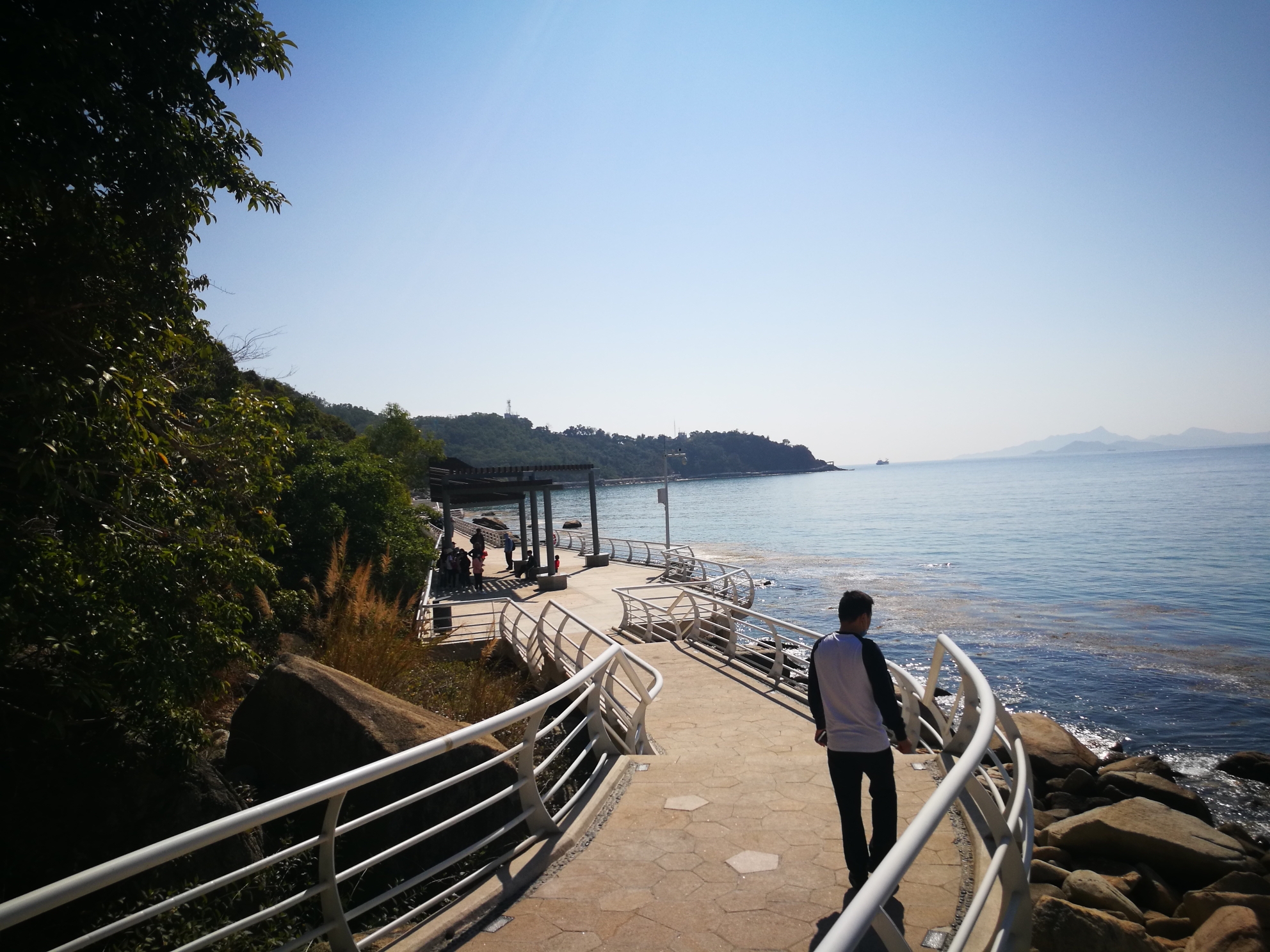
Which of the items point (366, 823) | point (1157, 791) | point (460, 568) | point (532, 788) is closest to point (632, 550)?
point (460, 568)

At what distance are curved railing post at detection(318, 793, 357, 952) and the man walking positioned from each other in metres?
2.28

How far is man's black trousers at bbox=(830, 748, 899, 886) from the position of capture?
12.8 ft

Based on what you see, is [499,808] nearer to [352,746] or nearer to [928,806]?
[352,746]

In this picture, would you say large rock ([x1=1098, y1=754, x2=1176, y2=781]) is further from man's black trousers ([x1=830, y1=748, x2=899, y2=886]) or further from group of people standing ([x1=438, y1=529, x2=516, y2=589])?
group of people standing ([x1=438, y1=529, x2=516, y2=589])

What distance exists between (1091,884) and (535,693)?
293 inches

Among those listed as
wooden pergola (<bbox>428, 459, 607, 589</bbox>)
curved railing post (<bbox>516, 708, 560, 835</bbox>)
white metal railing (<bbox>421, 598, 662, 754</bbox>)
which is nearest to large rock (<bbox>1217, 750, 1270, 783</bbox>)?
white metal railing (<bbox>421, 598, 662, 754</bbox>)

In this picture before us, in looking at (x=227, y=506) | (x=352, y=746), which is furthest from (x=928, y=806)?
(x=227, y=506)

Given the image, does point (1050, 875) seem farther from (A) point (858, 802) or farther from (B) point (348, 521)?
(B) point (348, 521)

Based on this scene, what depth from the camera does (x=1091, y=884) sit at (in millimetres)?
5562

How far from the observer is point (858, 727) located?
394 centimetres

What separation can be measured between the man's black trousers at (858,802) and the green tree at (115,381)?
13.9 ft

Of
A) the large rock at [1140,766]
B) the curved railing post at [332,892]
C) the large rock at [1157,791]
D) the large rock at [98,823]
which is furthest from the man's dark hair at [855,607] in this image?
the large rock at [1140,766]

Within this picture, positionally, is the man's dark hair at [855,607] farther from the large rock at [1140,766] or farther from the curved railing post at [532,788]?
the large rock at [1140,766]

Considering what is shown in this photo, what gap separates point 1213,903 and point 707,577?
20.0 meters
